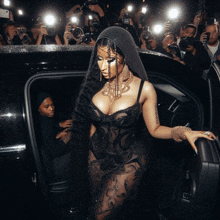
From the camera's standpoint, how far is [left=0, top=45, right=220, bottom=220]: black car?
144cm

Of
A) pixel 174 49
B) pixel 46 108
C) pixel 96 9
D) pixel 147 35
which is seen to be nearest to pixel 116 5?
pixel 96 9

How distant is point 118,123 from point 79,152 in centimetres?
76

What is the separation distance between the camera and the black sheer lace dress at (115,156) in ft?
5.94

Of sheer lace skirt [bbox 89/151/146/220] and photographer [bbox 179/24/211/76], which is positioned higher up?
photographer [bbox 179/24/211/76]

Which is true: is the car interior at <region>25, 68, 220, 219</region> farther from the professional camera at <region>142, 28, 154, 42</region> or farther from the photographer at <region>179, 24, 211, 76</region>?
the professional camera at <region>142, 28, 154, 42</region>

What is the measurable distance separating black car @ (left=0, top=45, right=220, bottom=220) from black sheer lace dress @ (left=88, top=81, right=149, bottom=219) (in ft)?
1.23

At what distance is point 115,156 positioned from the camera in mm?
1912

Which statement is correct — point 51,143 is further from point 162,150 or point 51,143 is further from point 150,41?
point 150,41

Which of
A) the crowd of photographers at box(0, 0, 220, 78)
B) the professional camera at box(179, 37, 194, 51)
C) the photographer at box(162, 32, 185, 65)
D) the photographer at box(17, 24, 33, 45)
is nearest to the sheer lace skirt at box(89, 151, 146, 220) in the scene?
the crowd of photographers at box(0, 0, 220, 78)

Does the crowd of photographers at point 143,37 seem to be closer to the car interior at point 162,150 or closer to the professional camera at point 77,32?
the professional camera at point 77,32

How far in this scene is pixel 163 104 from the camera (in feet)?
8.75

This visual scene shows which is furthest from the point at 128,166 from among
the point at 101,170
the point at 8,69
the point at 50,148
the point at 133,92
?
the point at 8,69

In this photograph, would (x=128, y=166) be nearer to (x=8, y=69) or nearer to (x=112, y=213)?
(x=112, y=213)

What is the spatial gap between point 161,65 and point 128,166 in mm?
1204
